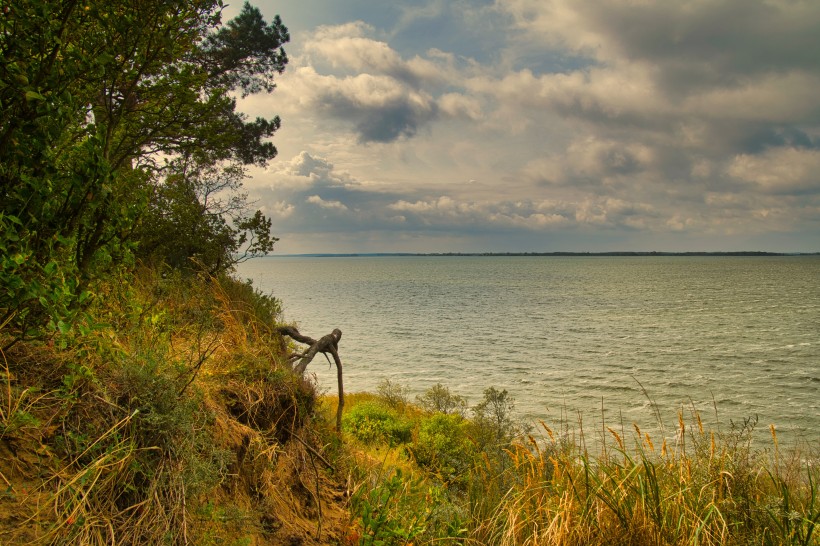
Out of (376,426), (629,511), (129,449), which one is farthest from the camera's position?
(376,426)

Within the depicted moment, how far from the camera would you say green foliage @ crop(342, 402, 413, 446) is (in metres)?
12.2

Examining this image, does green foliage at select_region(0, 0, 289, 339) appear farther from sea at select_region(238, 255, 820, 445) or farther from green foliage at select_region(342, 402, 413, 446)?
green foliage at select_region(342, 402, 413, 446)

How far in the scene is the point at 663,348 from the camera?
32375mm

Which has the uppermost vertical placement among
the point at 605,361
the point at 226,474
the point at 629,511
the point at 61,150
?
the point at 61,150

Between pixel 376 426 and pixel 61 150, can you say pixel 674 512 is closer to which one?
pixel 61 150

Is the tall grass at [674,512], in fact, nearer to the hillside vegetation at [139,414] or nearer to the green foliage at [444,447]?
the hillside vegetation at [139,414]

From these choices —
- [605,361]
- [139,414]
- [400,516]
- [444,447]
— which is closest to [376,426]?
[444,447]

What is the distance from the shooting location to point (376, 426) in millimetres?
12695

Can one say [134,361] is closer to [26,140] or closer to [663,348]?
[26,140]

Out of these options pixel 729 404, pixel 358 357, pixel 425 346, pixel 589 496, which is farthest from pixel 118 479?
pixel 425 346

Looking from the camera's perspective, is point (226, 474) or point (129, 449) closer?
point (129, 449)

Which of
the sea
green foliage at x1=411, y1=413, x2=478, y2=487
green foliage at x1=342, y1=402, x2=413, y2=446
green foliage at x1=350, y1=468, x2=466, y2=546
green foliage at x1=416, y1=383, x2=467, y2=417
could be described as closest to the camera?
green foliage at x1=350, y1=468, x2=466, y2=546

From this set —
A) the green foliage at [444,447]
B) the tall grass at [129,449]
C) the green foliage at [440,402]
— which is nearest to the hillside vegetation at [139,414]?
the tall grass at [129,449]

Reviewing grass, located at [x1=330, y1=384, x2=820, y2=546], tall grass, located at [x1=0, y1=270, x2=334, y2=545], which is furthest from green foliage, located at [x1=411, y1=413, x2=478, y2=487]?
tall grass, located at [x1=0, y1=270, x2=334, y2=545]
